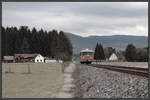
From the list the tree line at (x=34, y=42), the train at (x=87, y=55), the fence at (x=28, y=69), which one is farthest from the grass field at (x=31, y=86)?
the train at (x=87, y=55)

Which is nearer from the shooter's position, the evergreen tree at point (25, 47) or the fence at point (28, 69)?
the evergreen tree at point (25, 47)

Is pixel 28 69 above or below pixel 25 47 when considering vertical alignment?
below

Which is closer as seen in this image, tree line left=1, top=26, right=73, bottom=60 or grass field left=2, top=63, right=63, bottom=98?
grass field left=2, top=63, right=63, bottom=98

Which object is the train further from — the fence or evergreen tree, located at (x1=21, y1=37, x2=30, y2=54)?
evergreen tree, located at (x1=21, y1=37, x2=30, y2=54)

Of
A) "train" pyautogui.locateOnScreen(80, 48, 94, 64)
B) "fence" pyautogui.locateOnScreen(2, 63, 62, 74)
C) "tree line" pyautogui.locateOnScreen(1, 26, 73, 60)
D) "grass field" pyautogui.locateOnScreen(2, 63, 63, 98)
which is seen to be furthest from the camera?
"train" pyautogui.locateOnScreen(80, 48, 94, 64)

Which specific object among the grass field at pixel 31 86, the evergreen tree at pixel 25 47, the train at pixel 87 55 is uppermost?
the evergreen tree at pixel 25 47

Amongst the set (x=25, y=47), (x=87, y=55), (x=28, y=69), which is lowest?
(x=28, y=69)

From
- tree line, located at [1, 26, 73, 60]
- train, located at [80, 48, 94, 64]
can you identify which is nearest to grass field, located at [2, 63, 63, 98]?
tree line, located at [1, 26, 73, 60]

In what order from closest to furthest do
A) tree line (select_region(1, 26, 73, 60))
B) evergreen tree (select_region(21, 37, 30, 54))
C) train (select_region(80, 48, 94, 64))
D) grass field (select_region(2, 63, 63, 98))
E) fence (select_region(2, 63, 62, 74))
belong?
grass field (select_region(2, 63, 63, 98)), tree line (select_region(1, 26, 73, 60)), evergreen tree (select_region(21, 37, 30, 54)), fence (select_region(2, 63, 62, 74)), train (select_region(80, 48, 94, 64))

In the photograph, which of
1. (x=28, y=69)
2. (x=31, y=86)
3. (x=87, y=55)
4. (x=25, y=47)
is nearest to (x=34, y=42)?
(x=25, y=47)

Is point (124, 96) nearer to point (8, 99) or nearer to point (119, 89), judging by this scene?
point (119, 89)

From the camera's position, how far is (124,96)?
11734mm

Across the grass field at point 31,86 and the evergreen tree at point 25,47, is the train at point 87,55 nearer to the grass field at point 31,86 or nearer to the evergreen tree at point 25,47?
the grass field at point 31,86

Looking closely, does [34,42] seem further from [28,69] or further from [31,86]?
[28,69]
